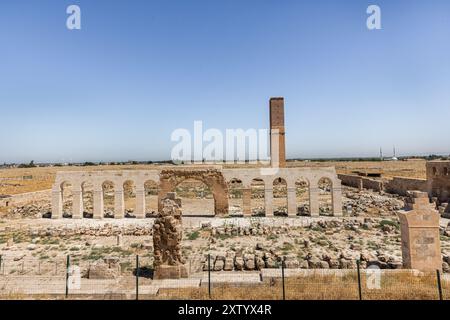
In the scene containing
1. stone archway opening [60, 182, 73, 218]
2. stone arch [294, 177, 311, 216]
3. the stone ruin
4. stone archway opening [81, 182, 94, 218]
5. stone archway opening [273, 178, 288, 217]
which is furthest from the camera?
stone archway opening [60, 182, 73, 218]

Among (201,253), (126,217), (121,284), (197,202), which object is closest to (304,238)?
(201,253)

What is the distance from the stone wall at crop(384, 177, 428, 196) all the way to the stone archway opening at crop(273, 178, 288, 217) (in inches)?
431

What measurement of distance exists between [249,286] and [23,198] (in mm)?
29332

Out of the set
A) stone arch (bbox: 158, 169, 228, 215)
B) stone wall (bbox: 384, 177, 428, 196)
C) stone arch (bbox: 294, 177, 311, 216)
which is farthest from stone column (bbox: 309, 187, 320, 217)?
stone wall (bbox: 384, 177, 428, 196)

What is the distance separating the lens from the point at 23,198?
2966 cm

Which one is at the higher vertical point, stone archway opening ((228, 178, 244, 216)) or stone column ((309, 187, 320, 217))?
stone column ((309, 187, 320, 217))

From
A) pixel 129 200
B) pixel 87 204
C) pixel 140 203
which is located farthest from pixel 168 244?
A: pixel 129 200

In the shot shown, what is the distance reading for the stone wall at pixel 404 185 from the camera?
2677 cm

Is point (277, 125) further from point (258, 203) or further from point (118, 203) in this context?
point (118, 203)

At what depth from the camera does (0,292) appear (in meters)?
8.16

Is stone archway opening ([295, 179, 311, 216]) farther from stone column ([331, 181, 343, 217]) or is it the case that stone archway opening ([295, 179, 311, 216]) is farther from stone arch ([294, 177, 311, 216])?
stone column ([331, 181, 343, 217])

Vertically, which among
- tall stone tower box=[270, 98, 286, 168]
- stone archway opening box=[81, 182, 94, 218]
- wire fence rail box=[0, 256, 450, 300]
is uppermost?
tall stone tower box=[270, 98, 286, 168]

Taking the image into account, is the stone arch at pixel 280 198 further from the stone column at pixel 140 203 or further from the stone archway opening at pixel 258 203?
the stone column at pixel 140 203

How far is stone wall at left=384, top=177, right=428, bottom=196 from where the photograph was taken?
1054 inches
